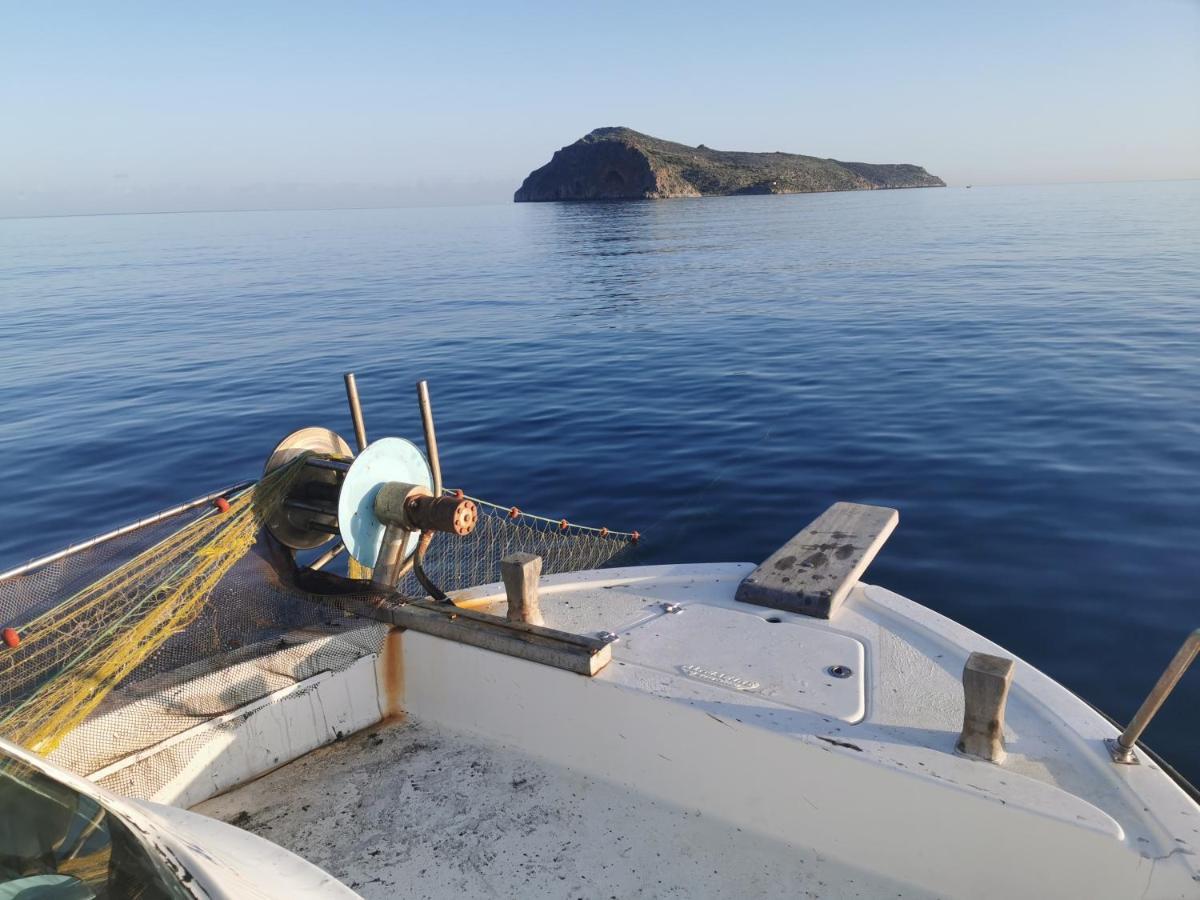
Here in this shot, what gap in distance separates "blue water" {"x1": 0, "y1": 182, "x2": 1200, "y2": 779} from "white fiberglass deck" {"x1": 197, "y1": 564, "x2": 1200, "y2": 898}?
8.60 feet

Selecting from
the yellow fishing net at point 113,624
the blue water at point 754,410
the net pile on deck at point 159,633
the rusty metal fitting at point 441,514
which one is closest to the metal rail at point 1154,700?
the blue water at point 754,410

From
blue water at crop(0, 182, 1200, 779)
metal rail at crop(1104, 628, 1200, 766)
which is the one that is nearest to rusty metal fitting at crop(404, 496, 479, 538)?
metal rail at crop(1104, 628, 1200, 766)

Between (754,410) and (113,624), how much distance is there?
39.4 feet

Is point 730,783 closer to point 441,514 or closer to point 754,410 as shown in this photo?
point 441,514

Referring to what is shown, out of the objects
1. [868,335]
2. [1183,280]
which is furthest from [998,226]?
[868,335]

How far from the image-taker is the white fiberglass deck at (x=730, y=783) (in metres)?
3.71

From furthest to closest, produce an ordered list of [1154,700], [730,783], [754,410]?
1. [754,410]
2. [730,783]
3. [1154,700]

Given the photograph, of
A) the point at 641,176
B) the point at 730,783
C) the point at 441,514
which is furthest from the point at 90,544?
the point at 641,176

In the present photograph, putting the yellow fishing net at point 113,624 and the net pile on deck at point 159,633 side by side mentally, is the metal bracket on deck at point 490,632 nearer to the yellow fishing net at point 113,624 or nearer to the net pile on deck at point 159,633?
the net pile on deck at point 159,633

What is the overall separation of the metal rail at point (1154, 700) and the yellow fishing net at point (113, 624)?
16.9 feet

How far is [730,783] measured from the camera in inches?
173

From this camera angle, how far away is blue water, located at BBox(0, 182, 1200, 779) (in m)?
8.52

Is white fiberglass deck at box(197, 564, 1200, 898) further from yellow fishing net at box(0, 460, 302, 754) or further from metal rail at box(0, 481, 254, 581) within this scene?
metal rail at box(0, 481, 254, 581)

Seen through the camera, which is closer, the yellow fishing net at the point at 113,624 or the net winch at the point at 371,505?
the yellow fishing net at the point at 113,624
